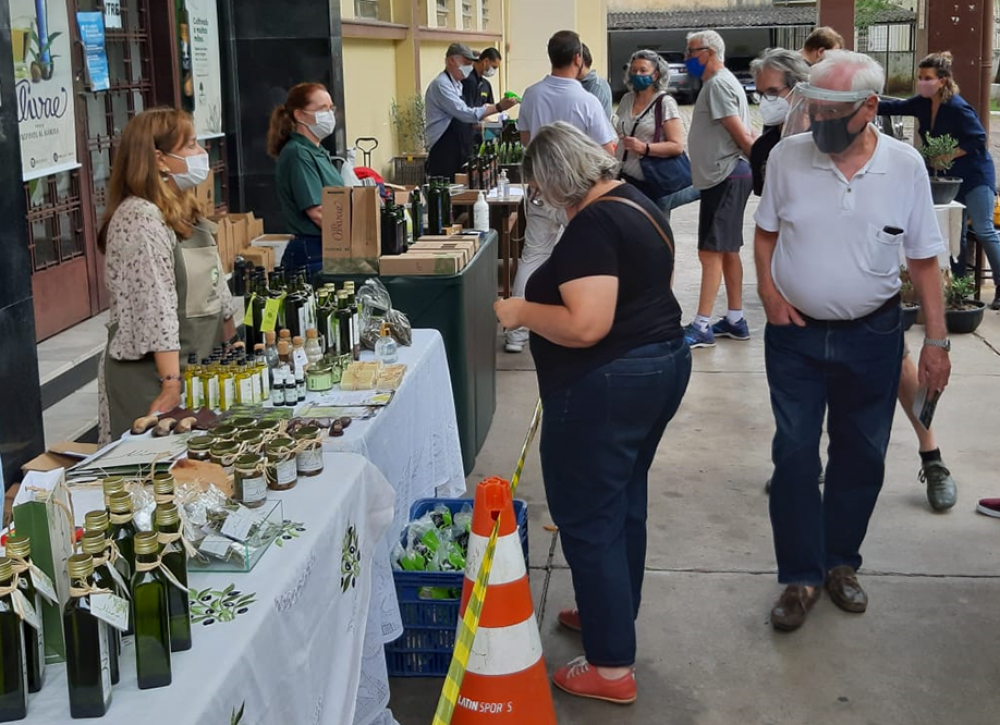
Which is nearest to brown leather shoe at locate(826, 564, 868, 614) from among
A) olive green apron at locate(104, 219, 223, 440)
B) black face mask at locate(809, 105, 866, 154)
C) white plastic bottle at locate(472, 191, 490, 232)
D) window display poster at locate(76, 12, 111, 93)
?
black face mask at locate(809, 105, 866, 154)

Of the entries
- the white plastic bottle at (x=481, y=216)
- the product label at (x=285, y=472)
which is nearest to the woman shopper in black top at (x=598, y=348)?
the product label at (x=285, y=472)

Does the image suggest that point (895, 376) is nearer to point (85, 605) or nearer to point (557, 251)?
point (557, 251)

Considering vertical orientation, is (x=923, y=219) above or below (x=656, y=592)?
above

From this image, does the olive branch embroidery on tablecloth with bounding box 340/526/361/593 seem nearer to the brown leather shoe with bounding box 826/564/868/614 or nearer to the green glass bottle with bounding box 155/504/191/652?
the green glass bottle with bounding box 155/504/191/652

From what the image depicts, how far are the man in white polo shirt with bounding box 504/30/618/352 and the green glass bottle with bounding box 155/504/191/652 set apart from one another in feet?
19.0

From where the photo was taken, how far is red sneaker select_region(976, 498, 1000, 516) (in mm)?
5488

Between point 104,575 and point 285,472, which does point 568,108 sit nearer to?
point 285,472

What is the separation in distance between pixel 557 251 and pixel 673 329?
0.43 m

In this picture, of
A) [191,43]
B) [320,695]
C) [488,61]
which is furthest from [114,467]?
[488,61]

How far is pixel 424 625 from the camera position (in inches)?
160

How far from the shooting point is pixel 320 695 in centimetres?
295

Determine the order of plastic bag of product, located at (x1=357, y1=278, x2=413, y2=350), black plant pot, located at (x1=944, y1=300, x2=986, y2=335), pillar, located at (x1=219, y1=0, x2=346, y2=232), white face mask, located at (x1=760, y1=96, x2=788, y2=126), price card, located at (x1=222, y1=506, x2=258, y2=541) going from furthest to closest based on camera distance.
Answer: pillar, located at (x1=219, y1=0, x2=346, y2=232), black plant pot, located at (x1=944, y1=300, x2=986, y2=335), white face mask, located at (x1=760, y1=96, x2=788, y2=126), plastic bag of product, located at (x1=357, y1=278, x2=413, y2=350), price card, located at (x1=222, y1=506, x2=258, y2=541)

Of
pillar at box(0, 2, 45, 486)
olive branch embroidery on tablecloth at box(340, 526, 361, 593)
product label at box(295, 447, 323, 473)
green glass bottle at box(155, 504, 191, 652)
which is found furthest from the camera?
pillar at box(0, 2, 45, 486)

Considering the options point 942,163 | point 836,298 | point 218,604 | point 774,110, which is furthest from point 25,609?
point 942,163
